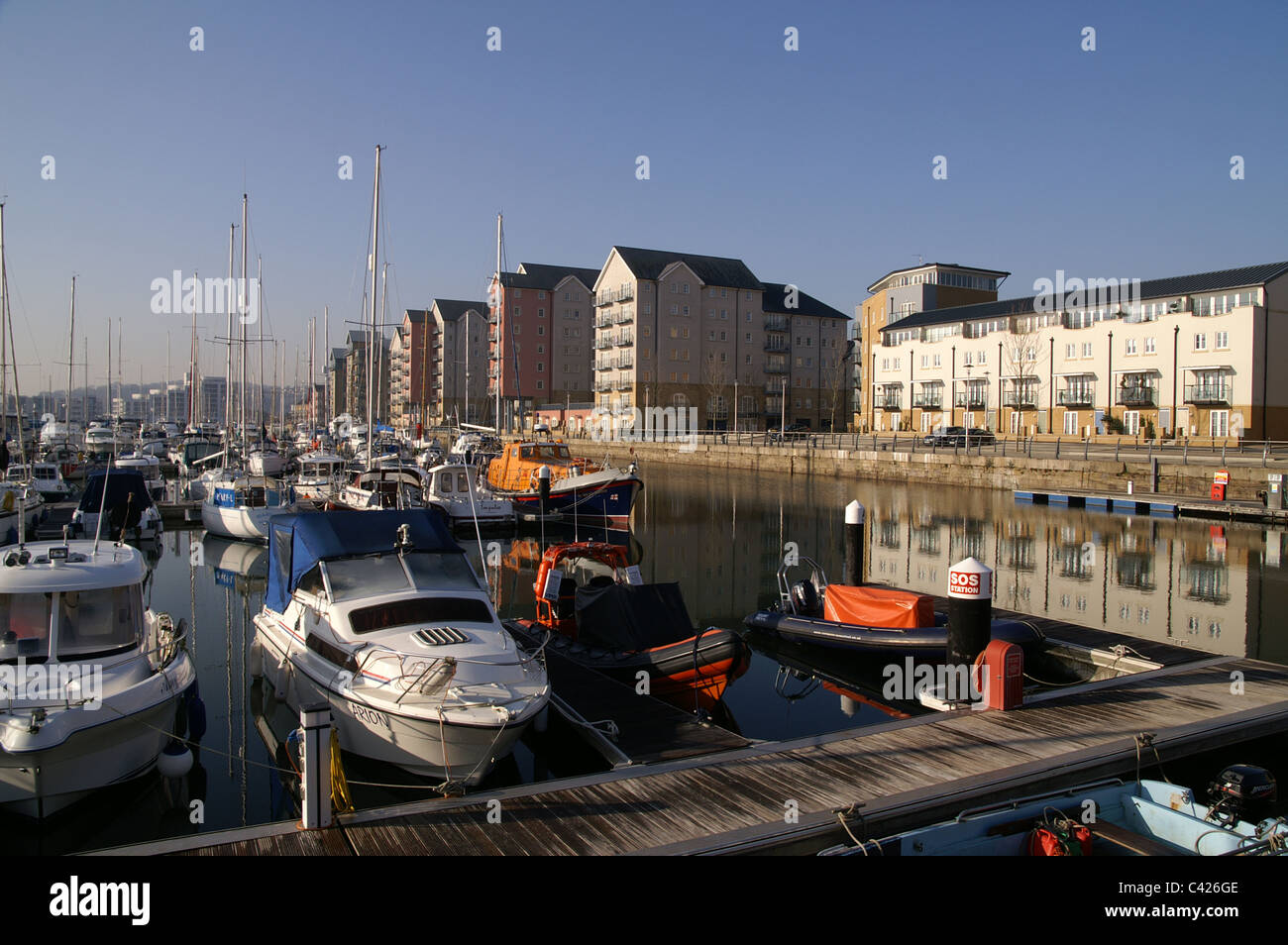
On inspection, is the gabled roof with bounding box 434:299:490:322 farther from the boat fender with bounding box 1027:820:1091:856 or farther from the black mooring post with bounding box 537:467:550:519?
the boat fender with bounding box 1027:820:1091:856

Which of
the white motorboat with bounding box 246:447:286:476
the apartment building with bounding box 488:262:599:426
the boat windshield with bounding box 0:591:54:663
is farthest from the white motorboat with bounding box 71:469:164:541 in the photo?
the apartment building with bounding box 488:262:599:426

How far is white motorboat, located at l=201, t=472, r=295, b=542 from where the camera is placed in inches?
1191

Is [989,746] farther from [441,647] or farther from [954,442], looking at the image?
[954,442]

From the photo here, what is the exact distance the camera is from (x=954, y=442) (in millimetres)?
63812

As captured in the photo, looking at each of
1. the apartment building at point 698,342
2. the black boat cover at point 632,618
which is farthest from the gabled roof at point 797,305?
the black boat cover at point 632,618

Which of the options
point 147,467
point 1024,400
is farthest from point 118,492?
point 1024,400

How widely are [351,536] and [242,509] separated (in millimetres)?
20624

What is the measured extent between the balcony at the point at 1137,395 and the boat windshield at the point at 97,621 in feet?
210

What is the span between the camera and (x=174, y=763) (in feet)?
32.1

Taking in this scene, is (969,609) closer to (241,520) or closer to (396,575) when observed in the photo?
(396,575)

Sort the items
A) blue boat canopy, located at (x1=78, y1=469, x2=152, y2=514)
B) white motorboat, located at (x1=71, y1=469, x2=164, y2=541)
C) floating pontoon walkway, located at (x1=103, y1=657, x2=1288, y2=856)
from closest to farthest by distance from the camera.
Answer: floating pontoon walkway, located at (x1=103, y1=657, x2=1288, y2=856)
white motorboat, located at (x1=71, y1=469, x2=164, y2=541)
blue boat canopy, located at (x1=78, y1=469, x2=152, y2=514)

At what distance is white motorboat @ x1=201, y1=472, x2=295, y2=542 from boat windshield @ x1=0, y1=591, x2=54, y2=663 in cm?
1990
